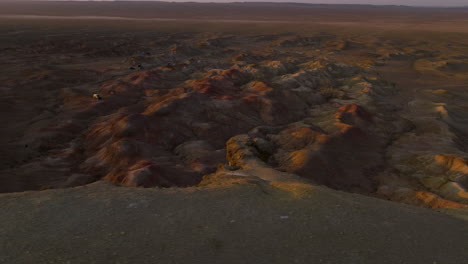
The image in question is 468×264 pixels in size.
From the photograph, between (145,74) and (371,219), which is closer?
(371,219)

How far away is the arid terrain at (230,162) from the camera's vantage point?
9016 mm

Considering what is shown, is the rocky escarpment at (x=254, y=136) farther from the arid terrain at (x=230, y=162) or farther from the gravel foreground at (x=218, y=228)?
the gravel foreground at (x=218, y=228)

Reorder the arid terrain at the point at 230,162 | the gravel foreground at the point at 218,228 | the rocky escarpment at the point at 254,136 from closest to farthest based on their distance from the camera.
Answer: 1. the gravel foreground at the point at 218,228
2. the arid terrain at the point at 230,162
3. the rocky escarpment at the point at 254,136

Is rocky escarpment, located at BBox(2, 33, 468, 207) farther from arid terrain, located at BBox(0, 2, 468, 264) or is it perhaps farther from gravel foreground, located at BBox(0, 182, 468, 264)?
gravel foreground, located at BBox(0, 182, 468, 264)

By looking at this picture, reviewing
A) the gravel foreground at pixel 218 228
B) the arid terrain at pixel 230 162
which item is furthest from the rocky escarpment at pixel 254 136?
the gravel foreground at pixel 218 228

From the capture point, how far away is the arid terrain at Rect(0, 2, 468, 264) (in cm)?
902

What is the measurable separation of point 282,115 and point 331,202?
28733 mm

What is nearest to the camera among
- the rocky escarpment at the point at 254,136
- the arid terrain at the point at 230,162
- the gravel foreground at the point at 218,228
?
the gravel foreground at the point at 218,228

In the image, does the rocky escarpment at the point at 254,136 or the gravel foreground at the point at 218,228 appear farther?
the rocky escarpment at the point at 254,136

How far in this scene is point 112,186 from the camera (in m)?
13.0

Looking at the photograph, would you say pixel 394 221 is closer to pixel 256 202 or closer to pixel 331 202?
pixel 331 202

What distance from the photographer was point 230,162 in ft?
77.4

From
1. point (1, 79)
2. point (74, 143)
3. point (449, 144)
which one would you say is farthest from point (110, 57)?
point (449, 144)

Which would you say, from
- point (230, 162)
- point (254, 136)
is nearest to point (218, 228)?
point (230, 162)
